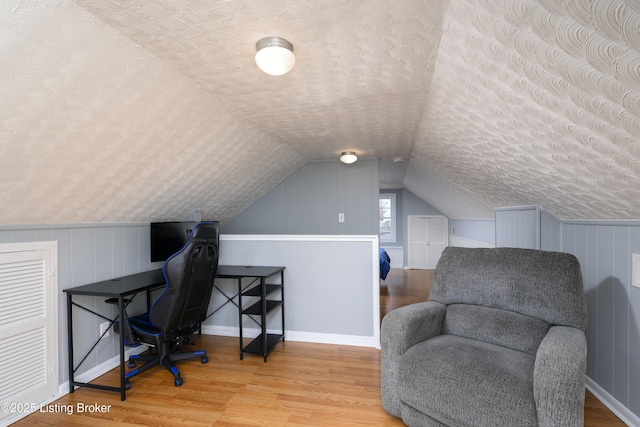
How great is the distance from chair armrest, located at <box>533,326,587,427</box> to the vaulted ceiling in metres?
0.90

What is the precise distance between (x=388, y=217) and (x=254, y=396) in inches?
260

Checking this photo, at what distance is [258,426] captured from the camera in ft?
6.72

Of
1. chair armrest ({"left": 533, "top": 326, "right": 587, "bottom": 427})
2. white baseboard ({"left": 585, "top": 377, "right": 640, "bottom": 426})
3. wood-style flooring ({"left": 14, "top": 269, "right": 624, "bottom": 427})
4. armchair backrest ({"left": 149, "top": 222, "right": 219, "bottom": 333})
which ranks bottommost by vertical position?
wood-style flooring ({"left": 14, "top": 269, "right": 624, "bottom": 427})

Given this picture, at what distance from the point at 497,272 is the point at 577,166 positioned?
0.83 meters

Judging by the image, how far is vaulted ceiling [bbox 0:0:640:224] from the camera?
1.20 m

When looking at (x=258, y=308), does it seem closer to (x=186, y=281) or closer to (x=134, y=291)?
(x=186, y=281)

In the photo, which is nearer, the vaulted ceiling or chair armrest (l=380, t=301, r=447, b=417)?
the vaulted ceiling

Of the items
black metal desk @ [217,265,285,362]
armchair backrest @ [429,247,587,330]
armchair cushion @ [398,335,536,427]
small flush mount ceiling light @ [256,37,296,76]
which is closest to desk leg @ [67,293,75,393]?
black metal desk @ [217,265,285,362]

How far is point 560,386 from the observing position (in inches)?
57.9

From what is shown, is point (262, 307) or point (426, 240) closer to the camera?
point (262, 307)

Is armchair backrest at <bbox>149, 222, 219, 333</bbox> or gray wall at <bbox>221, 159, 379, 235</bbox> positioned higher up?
gray wall at <bbox>221, 159, 379, 235</bbox>

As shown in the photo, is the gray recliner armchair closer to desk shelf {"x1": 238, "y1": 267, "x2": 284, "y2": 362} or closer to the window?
desk shelf {"x1": 238, "y1": 267, "x2": 284, "y2": 362}

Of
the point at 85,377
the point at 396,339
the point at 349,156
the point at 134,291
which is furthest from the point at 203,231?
the point at 349,156

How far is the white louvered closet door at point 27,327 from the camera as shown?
2043mm
